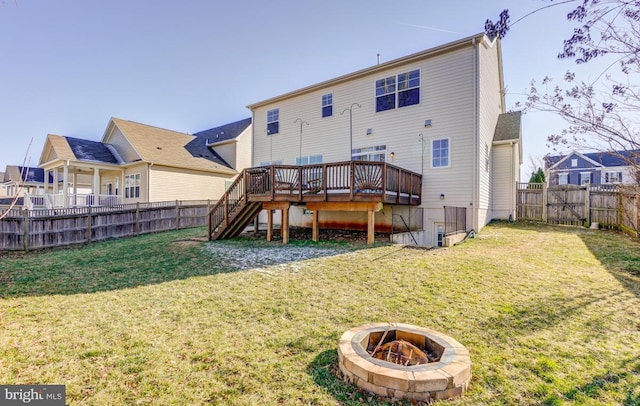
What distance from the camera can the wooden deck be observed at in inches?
340

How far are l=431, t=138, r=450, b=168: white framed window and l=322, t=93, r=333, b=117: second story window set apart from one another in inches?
195

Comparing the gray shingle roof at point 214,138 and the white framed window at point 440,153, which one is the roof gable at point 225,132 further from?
the white framed window at point 440,153

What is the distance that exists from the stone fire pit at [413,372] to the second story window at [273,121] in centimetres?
1356

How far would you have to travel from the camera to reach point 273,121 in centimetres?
1562

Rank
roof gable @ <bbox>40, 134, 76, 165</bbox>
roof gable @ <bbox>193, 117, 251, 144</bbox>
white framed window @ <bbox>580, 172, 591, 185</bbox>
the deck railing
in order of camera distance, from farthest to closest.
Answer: white framed window @ <bbox>580, 172, 591, 185</bbox>
roof gable @ <bbox>193, 117, 251, 144</bbox>
roof gable @ <bbox>40, 134, 76, 165</bbox>
the deck railing

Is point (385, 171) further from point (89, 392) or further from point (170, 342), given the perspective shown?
point (89, 392)

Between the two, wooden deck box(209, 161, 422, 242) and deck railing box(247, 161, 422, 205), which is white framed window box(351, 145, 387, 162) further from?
deck railing box(247, 161, 422, 205)

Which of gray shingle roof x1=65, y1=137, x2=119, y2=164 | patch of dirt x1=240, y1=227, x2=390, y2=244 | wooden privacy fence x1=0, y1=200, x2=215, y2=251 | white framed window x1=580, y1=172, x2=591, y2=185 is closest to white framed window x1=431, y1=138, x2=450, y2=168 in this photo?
patch of dirt x1=240, y1=227, x2=390, y2=244

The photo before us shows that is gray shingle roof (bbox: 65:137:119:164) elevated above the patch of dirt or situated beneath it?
elevated above

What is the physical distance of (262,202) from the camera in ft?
33.1

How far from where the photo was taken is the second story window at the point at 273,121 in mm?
15438

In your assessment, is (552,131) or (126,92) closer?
(552,131)

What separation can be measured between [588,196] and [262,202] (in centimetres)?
1339

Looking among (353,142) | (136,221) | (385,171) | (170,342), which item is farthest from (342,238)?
(136,221)
